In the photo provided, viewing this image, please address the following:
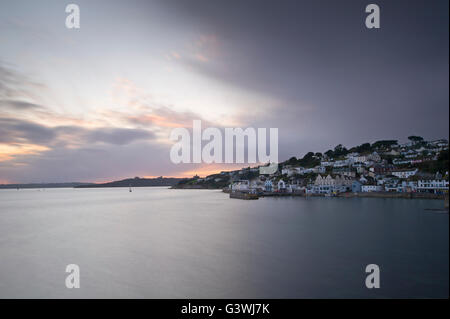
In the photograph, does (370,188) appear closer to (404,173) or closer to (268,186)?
(404,173)

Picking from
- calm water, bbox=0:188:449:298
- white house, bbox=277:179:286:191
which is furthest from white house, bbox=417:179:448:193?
calm water, bbox=0:188:449:298

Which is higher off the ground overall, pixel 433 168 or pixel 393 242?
pixel 433 168

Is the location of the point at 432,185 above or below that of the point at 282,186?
above

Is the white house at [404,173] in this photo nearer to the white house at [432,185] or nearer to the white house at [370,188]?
the white house at [432,185]

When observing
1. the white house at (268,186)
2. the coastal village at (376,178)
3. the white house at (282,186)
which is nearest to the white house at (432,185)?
the coastal village at (376,178)

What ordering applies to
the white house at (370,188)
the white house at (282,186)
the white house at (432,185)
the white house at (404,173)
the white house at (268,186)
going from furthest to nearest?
the white house at (268,186) < the white house at (282,186) < the white house at (370,188) < the white house at (404,173) < the white house at (432,185)

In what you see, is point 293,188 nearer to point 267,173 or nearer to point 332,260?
point 267,173

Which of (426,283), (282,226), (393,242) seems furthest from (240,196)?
(426,283)

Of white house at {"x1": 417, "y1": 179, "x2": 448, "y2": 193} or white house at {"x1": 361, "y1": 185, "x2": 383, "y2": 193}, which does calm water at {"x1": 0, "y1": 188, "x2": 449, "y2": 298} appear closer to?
white house at {"x1": 417, "y1": 179, "x2": 448, "y2": 193}

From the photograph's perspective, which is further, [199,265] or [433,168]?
[433,168]

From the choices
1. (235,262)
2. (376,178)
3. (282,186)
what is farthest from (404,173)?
(235,262)

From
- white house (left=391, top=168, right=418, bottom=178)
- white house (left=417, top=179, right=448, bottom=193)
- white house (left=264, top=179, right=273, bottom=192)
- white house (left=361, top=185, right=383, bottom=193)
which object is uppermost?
white house (left=391, top=168, right=418, bottom=178)
